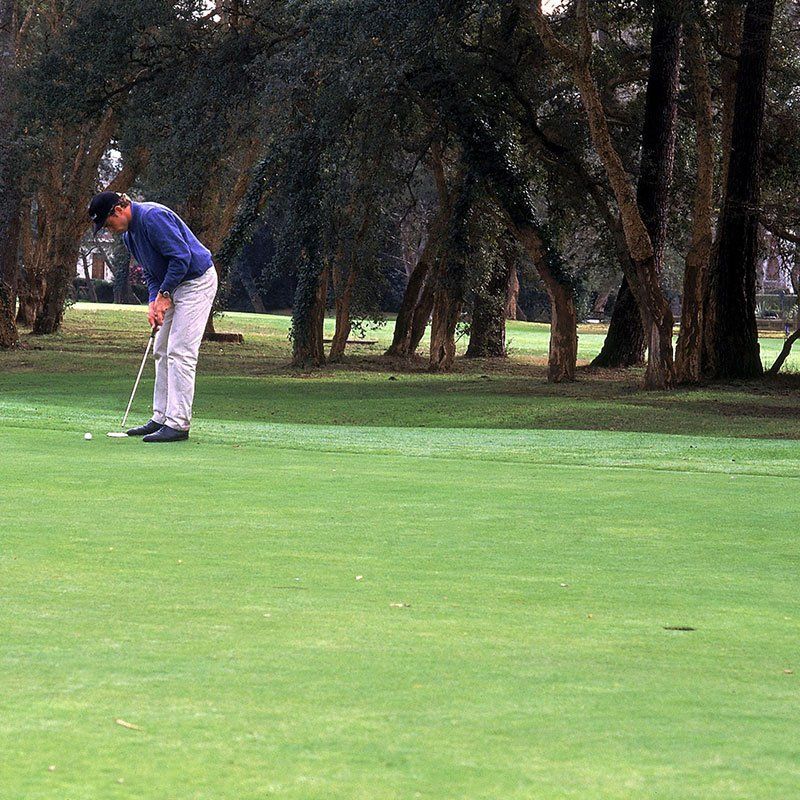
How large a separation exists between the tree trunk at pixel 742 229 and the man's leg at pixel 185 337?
16201 mm

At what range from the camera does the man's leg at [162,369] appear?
1277 centimetres

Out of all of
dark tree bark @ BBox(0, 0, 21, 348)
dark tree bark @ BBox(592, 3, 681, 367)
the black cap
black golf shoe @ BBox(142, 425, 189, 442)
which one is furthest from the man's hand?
dark tree bark @ BBox(0, 0, 21, 348)

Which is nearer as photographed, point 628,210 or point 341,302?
point 628,210

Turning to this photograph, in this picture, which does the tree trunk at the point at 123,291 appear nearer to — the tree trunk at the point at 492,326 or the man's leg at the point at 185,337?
Answer: the tree trunk at the point at 492,326

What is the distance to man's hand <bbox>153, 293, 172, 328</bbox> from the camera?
1228 cm

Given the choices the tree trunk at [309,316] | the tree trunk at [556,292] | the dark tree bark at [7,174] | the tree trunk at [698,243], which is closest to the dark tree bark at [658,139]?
the tree trunk at [698,243]

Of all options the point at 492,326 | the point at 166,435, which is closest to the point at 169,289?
the point at 166,435

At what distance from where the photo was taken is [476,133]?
26922mm

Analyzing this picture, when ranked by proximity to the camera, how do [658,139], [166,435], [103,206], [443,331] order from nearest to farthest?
[103,206], [166,435], [658,139], [443,331]

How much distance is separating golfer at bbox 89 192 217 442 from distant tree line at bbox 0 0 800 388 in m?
11.9

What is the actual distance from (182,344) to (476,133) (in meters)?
15.3

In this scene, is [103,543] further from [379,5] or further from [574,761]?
[379,5]

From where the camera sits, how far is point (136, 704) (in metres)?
3.79

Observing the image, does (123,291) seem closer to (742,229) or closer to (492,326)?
(492,326)
